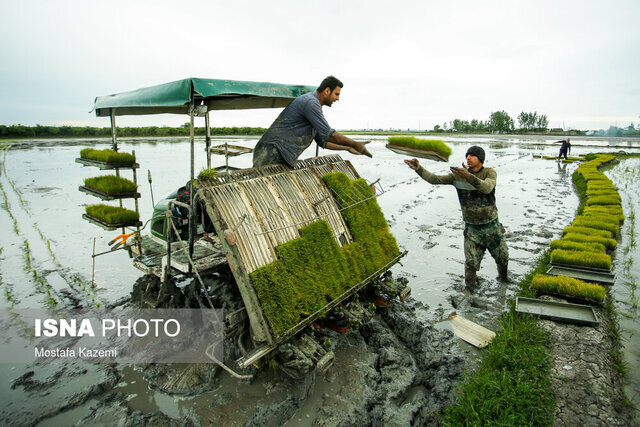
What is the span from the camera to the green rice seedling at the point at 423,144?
4977 millimetres

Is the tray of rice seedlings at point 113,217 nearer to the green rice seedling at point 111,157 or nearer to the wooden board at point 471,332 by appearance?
the green rice seedling at point 111,157

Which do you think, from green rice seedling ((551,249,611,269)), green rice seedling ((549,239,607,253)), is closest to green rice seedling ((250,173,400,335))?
green rice seedling ((551,249,611,269))

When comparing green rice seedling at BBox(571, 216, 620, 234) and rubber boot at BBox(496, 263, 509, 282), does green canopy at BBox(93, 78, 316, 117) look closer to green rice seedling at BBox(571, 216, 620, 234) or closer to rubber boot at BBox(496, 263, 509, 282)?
rubber boot at BBox(496, 263, 509, 282)

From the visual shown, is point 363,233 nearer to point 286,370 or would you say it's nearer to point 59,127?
point 286,370

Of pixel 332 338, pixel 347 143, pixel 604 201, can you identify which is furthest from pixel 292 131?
pixel 604 201

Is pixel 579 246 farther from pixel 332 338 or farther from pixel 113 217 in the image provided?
pixel 113 217

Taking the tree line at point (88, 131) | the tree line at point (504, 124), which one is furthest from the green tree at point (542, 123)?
the tree line at point (88, 131)

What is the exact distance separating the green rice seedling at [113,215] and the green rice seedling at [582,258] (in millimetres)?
7633

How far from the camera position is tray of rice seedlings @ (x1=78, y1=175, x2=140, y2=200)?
17.4 ft

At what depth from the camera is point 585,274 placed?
6117mm

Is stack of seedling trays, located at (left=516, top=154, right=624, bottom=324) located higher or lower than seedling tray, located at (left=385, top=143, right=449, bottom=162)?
lower

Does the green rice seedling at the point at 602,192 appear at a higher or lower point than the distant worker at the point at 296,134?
lower

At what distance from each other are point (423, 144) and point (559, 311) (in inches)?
124

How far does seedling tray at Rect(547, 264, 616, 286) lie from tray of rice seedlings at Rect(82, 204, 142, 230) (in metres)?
7.29
